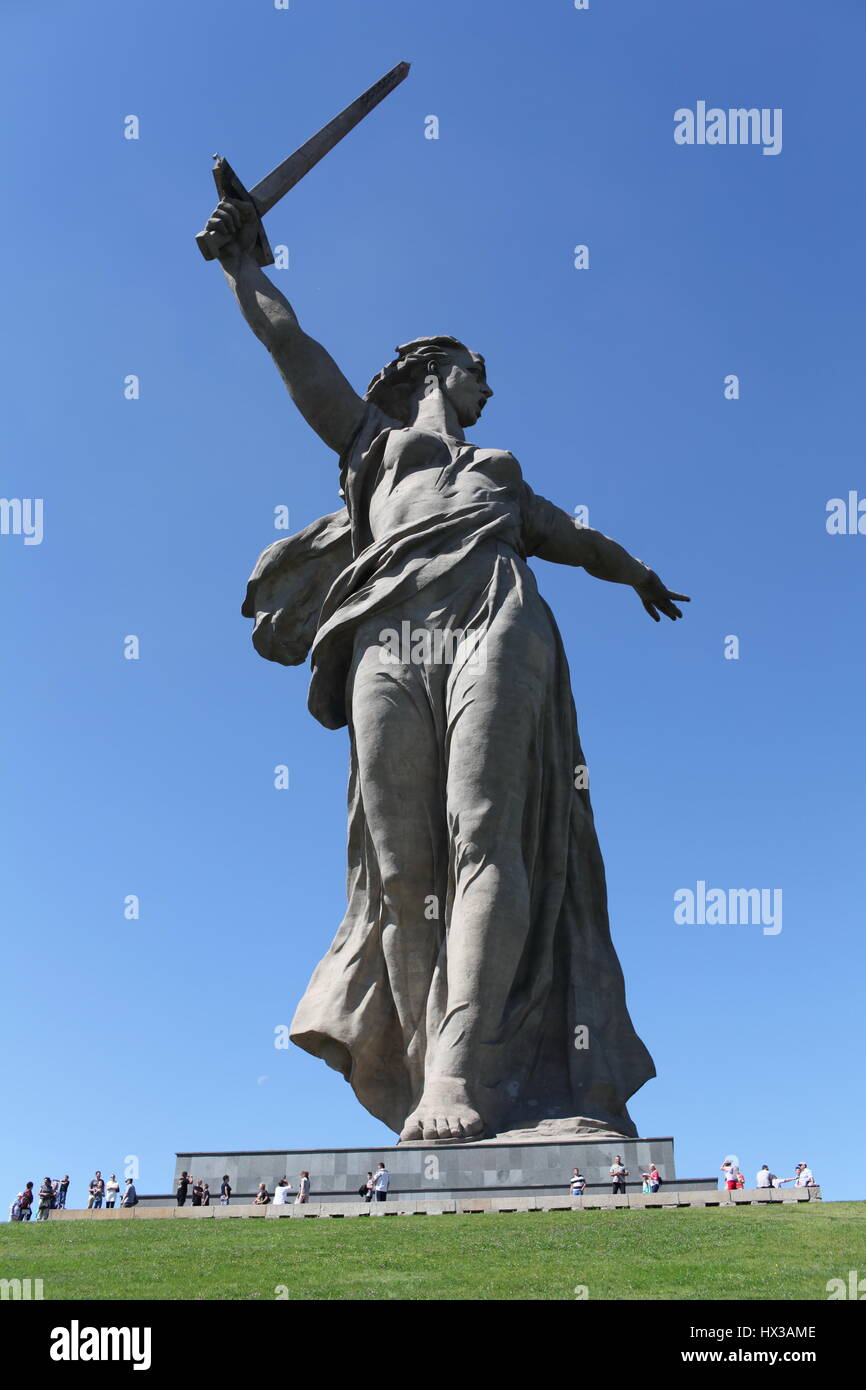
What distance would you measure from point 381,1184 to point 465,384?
8.65m

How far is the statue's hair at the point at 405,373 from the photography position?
1683 centimetres

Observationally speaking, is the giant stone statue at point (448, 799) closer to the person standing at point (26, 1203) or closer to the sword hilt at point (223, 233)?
the sword hilt at point (223, 233)

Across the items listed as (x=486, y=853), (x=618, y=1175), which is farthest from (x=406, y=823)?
(x=618, y=1175)

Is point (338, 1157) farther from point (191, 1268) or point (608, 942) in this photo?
point (191, 1268)

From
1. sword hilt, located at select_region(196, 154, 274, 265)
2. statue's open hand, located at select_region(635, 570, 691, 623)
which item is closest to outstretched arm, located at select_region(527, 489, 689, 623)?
statue's open hand, located at select_region(635, 570, 691, 623)

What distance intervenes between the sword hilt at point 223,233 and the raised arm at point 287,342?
0.06m

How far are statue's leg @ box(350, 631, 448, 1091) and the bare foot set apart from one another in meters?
0.99

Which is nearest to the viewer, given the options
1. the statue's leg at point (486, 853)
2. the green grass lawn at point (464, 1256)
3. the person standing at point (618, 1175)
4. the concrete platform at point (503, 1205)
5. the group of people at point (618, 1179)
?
the green grass lawn at point (464, 1256)

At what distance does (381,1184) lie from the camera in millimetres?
12312

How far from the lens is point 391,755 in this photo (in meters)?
14.7

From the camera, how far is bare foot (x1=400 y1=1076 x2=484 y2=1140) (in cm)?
1290

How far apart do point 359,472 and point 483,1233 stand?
29.5ft

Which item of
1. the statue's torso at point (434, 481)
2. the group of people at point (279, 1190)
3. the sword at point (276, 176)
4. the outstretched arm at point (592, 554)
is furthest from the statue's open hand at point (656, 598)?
the group of people at point (279, 1190)
